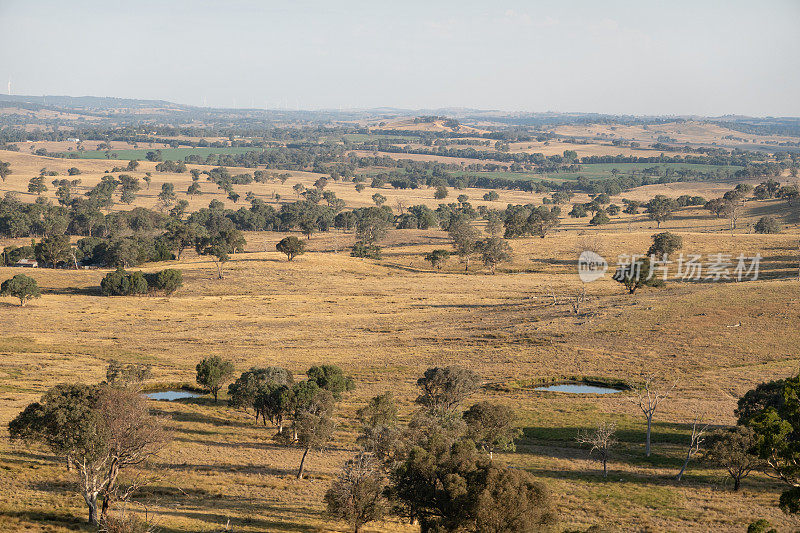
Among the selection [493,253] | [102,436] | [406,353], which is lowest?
[406,353]

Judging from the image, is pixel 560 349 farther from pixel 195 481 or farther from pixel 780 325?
pixel 195 481

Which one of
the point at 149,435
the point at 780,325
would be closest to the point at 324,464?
the point at 149,435

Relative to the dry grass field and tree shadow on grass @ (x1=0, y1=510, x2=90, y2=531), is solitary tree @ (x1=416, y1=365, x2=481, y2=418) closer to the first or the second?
the dry grass field

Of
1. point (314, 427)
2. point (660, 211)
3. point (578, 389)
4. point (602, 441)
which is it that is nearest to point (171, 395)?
point (314, 427)

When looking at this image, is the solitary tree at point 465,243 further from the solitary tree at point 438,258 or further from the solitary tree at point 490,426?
the solitary tree at point 490,426

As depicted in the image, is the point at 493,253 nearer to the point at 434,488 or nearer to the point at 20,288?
the point at 20,288

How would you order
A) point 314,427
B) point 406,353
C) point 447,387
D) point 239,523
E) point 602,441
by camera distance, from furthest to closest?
point 406,353, point 447,387, point 602,441, point 314,427, point 239,523
